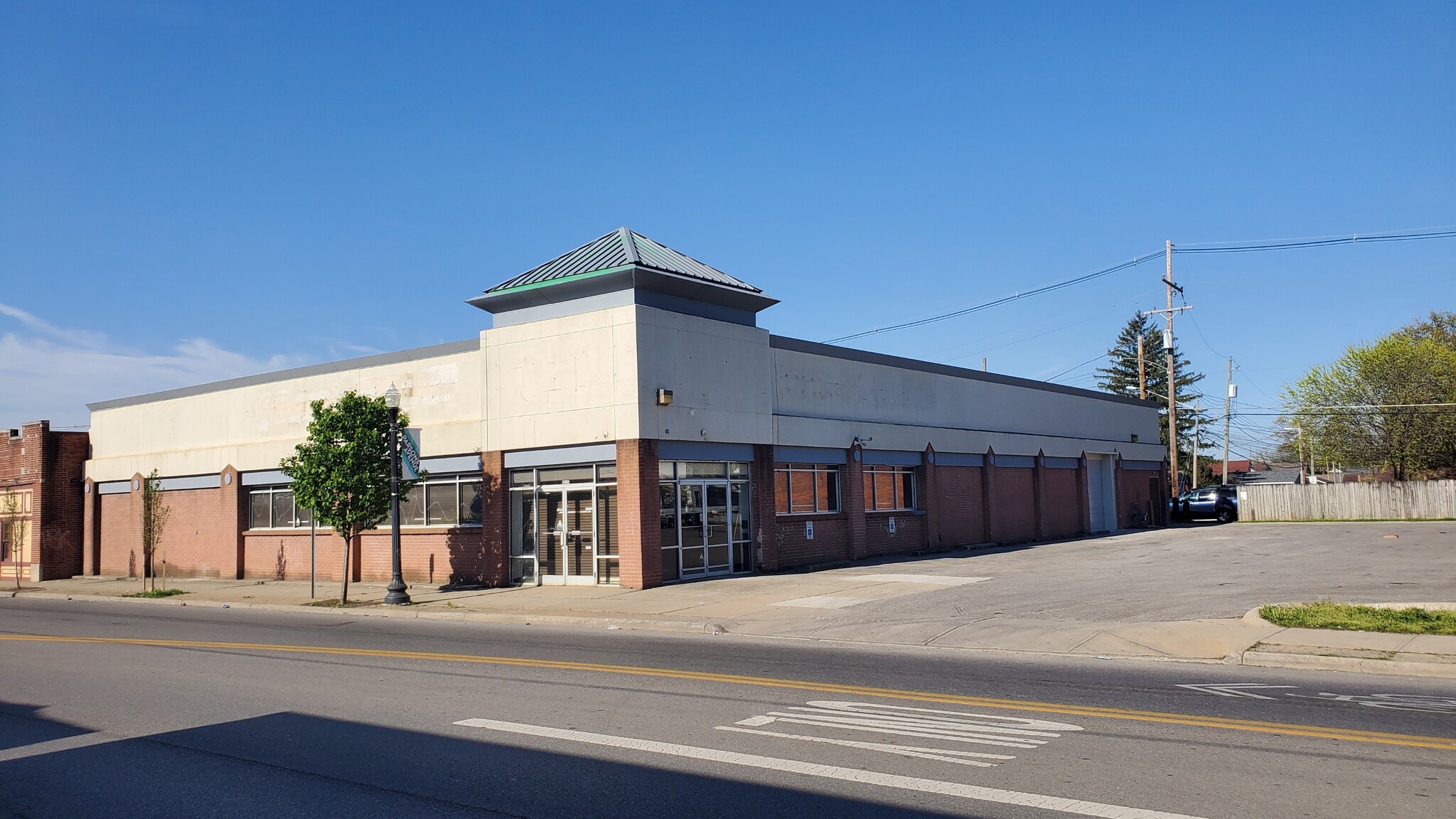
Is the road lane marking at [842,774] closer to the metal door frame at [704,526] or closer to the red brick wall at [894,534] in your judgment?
the metal door frame at [704,526]

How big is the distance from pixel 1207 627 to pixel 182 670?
1360cm

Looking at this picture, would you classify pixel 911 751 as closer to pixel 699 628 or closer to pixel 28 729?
pixel 28 729

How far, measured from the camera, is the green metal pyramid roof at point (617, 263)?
2281 centimetres

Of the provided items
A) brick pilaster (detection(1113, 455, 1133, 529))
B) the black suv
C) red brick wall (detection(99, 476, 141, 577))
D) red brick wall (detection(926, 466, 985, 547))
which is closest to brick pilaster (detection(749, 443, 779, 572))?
red brick wall (detection(926, 466, 985, 547))

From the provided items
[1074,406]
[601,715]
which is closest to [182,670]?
[601,715]

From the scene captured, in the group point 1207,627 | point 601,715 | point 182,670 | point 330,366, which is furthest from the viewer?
point 330,366

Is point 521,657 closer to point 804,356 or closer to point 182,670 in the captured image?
point 182,670

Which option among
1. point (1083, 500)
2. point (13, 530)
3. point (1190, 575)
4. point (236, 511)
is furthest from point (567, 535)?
point (1083, 500)

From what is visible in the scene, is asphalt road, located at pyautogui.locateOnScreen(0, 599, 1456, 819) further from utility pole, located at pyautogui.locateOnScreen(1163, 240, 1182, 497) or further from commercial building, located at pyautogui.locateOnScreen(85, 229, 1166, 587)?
utility pole, located at pyautogui.locateOnScreen(1163, 240, 1182, 497)

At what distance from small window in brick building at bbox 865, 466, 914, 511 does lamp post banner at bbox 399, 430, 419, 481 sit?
1265 centimetres

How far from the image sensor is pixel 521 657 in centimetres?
1323

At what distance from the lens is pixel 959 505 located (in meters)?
32.4

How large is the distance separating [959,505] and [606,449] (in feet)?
47.2

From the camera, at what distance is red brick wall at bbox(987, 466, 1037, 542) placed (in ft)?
113
